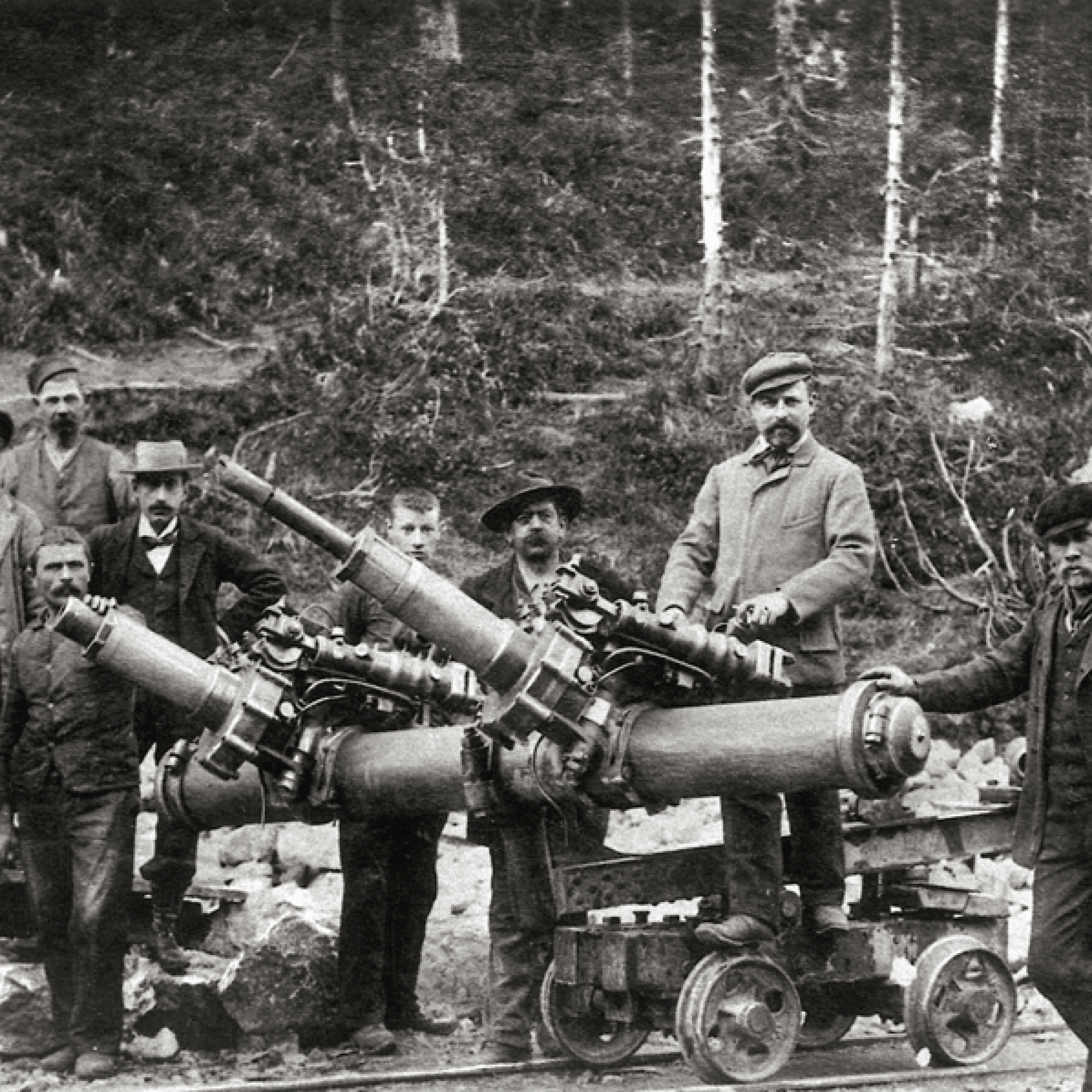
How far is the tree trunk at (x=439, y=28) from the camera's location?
11.3 meters

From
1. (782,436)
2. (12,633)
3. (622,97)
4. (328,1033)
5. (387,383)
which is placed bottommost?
(328,1033)

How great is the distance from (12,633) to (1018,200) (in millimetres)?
7978

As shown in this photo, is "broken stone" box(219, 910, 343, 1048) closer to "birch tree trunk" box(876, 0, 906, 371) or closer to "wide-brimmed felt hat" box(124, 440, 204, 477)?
"wide-brimmed felt hat" box(124, 440, 204, 477)

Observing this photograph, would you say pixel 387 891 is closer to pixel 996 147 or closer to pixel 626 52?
pixel 626 52

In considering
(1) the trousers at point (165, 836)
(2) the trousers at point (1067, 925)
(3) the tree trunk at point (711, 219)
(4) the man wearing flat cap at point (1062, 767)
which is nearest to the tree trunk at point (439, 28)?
(3) the tree trunk at point (711, 219)

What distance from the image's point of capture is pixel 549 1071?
6.57 meters

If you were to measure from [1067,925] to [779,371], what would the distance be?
2.36 meters

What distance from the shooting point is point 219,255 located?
12125 millimetres

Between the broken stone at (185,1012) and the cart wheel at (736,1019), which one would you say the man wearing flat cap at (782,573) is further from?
the broken stone at (185,1012)

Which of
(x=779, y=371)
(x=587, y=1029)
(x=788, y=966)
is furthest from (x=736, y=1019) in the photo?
(x=779, y=371)

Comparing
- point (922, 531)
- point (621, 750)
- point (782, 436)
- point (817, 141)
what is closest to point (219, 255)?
point (817, 141)

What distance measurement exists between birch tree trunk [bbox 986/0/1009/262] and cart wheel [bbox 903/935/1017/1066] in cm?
691

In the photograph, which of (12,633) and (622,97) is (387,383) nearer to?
(622,97)

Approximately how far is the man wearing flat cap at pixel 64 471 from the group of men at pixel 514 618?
57 centimetres
